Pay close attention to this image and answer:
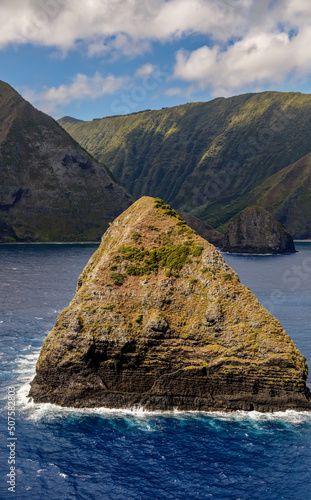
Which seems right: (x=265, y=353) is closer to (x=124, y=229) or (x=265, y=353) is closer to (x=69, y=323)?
(x=69, y=323)

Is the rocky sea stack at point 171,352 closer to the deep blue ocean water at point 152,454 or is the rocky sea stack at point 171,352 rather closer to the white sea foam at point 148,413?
the white sea foam at point 148,413

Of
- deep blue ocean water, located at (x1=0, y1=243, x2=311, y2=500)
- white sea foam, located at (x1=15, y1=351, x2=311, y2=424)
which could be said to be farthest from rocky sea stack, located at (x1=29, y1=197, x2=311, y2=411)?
deep blue ocean water, located at (x1=0, y1=243, x2=311, y2=500)

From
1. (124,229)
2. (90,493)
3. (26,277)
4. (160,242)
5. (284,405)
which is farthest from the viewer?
(26,277)

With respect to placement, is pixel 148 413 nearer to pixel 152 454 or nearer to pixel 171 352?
pixel 171 352

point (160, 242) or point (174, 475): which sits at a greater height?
point (160, 242)

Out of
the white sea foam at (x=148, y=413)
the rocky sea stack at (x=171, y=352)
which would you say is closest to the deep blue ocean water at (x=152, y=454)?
the white sea foam at (x=148, y=413)

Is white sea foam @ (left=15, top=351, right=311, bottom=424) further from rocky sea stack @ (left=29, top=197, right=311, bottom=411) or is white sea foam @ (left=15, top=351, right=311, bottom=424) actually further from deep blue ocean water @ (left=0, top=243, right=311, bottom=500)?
rocky sea stack @ (left=29, top=197, right=311, bottom=411)

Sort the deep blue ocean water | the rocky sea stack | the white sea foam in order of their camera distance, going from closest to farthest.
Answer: the deep blue ocean water < the white sea foam < the rocky sea stack

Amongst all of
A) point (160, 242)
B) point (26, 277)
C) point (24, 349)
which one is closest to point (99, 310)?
point (160, 242)
